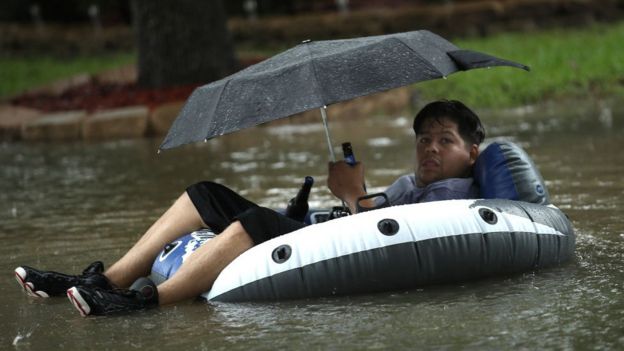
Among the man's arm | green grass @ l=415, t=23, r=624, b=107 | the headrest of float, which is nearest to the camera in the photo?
the man's arm

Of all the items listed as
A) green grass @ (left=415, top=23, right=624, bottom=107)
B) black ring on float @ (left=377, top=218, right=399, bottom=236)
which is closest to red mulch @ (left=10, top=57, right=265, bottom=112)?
green grass @ (left=415, top=23, right=624, bottom=107)

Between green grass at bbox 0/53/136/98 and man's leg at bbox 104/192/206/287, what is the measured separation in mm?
13455

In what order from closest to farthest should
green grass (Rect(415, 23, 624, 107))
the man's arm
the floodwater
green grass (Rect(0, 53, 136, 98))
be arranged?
1. the floodwater
2. the man's arm
3. green grass (Rect(415, 23, 624, 107))
4. green grass (Rect(0, 53, 136, 98))

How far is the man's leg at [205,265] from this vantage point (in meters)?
5.92

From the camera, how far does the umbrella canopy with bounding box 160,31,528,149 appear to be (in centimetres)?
564

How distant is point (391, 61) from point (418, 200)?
94 centimetres

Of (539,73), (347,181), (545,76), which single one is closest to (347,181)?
(347,181)

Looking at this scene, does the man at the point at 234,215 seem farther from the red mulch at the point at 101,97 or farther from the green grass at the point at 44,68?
the green grass at the point at 44,68

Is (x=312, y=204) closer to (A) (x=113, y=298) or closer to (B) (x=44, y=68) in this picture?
(A) (x=113, y=298)

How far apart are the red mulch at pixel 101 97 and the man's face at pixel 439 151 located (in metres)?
9.21

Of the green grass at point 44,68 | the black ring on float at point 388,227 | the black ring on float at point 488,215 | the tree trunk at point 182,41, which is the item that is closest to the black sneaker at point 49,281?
the black ring on float at point 388,227

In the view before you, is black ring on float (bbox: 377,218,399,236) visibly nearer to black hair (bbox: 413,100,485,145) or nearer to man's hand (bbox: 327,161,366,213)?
man's hand (bbox: 327,161,366,213)

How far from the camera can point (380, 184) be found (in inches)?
388

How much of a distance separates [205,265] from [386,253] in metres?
0.88
